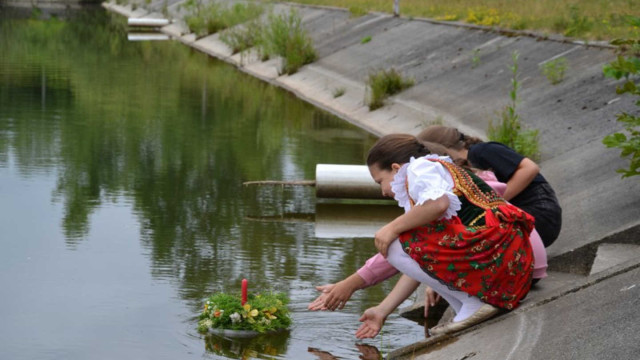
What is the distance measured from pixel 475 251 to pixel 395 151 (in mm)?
687

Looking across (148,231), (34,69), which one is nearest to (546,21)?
(34,69)

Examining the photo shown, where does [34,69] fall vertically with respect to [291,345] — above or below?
below

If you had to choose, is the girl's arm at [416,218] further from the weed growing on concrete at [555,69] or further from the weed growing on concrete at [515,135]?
the weed growing on concrete at [555,69]

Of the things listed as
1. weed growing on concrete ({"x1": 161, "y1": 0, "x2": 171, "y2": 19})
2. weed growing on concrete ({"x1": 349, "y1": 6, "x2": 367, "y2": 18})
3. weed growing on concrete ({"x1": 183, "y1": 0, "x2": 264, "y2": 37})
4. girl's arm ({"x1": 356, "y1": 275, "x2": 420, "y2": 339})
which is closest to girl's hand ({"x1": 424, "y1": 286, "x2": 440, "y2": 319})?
girl's arm ({"x1": 356, "y1": 275, "x2": 420, "y2": 339})

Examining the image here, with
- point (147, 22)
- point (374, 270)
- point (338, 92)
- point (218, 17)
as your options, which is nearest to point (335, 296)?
point (374, 270)

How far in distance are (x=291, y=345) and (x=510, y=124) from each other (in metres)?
7.31

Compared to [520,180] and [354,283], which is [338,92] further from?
[354,283]

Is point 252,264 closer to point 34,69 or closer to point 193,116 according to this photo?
point 193,116

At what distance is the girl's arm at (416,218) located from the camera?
20.6ft

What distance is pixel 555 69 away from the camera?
17.8 metres

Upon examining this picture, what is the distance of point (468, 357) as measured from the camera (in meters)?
6.23

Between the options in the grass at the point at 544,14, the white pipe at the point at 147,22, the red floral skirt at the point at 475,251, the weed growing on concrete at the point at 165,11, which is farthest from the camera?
the weed growing on concrete at the point at 165,11

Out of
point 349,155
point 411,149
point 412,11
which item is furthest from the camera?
point 412,11

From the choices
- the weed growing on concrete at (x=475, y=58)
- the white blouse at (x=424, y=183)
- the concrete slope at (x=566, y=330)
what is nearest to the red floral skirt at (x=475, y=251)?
the white blouse at (x=424, y=183)
